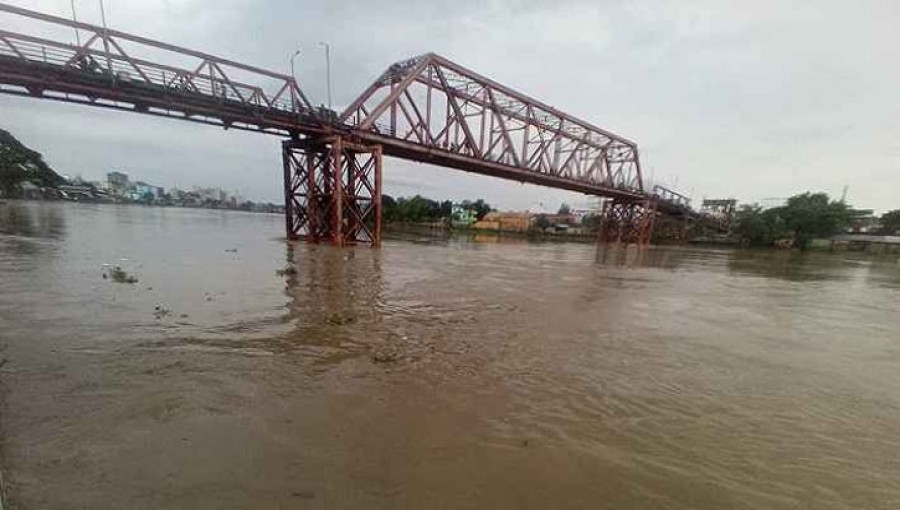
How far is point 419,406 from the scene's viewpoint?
3.94m

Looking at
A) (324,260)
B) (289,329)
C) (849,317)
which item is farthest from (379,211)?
(849,317)

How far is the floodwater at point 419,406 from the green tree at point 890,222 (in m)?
86.2

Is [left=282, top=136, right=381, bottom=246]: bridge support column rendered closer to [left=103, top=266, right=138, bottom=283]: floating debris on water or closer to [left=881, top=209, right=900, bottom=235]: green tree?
[left=103, top=266, right=138, bottom=283]: floating debris on water

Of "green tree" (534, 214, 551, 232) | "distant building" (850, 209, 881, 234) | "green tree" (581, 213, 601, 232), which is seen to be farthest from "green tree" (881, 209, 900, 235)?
"green tree" (534, 214, 551, 232)

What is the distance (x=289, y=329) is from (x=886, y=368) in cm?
921

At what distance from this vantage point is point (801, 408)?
4.48 metres

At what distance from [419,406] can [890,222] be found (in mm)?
98010

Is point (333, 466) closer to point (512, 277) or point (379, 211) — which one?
point (512, 277)

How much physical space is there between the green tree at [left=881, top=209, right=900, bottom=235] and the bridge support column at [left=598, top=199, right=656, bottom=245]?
47245mm

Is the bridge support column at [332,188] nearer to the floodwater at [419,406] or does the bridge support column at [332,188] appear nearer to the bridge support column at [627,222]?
the floodwater at [419,406]

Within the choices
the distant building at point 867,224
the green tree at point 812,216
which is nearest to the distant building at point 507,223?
the green tree at point 812,216

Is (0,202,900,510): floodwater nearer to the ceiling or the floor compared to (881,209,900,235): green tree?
nearer to the floor

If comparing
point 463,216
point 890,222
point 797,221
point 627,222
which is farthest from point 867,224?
point 463,216

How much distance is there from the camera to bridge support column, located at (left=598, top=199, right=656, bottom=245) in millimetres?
53406
